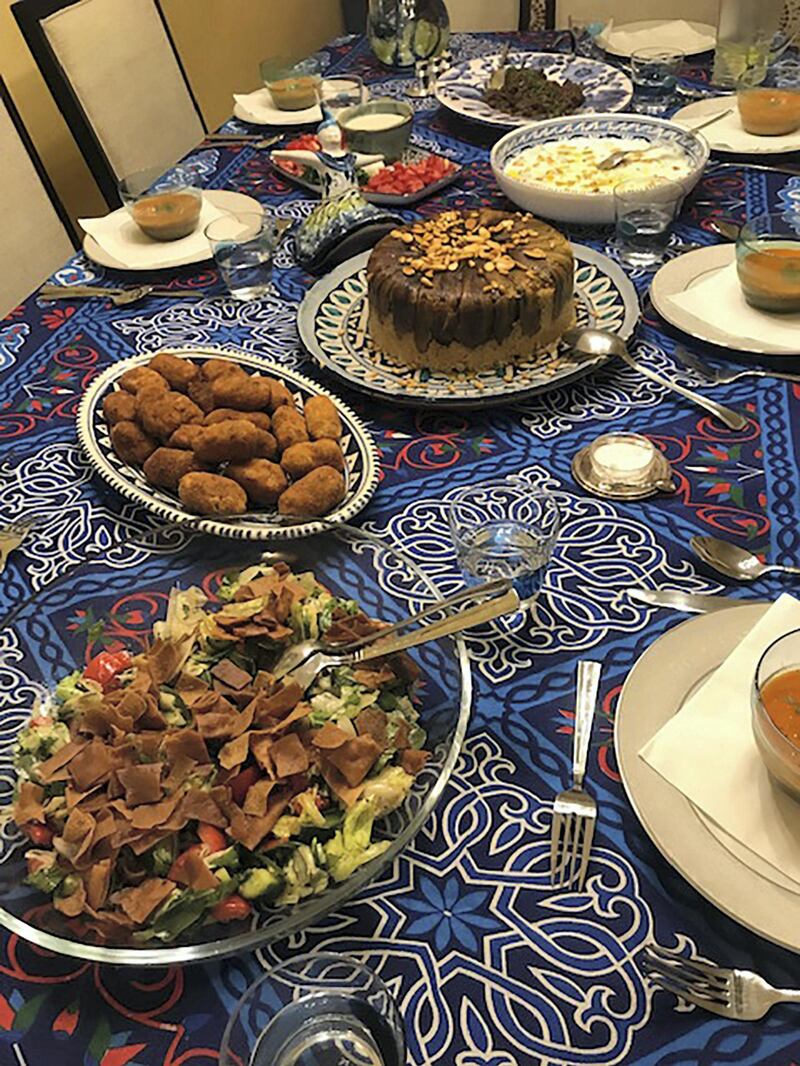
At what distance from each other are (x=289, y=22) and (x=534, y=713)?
403 cm

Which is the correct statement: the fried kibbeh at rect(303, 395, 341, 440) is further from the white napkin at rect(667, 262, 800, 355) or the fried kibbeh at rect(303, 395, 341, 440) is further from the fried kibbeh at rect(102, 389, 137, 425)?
the white napkin at rect(667, 262, 800, 355)

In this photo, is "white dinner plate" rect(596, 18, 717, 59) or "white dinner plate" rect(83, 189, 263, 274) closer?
"white dinner plate" rect(83, 189, 263, 274)

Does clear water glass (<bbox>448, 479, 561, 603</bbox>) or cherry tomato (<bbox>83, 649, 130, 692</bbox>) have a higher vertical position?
cherry tomato (<bbox>83, 649, 130, 692</bbox>)

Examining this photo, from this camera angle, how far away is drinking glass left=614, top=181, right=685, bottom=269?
61.1 inches

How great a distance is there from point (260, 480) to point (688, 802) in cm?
58

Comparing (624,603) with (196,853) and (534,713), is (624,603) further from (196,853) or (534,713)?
(196,853)

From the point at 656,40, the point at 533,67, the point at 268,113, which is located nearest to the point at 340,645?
the point at 268,113

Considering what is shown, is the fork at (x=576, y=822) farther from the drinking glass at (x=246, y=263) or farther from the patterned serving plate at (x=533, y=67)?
the patterned serving plate at (x=533, y=67)

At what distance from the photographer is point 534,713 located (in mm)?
864

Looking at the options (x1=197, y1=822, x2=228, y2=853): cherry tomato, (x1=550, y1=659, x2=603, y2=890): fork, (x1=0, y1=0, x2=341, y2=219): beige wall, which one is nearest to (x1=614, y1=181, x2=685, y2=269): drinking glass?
(x1=550, y1=659, x2=603, y2=890): fork

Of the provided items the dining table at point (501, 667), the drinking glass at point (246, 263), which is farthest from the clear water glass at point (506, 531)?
the drinking glass at point (246, 263)

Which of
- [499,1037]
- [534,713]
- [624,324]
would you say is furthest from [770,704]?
[624,324]

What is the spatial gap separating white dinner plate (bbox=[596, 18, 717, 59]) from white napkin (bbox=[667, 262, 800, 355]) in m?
1.24

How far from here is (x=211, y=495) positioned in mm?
1053
